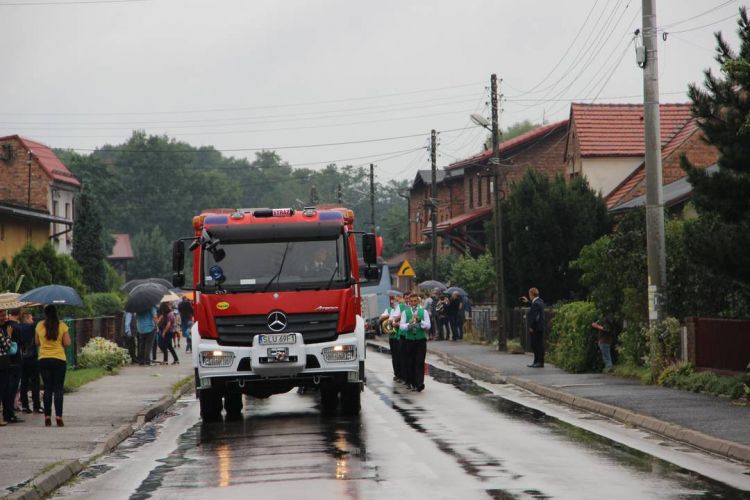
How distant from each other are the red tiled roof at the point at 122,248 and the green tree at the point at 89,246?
45898mm

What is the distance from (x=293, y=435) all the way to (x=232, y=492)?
5.13 metres

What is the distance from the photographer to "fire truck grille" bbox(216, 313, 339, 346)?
18.6 meters

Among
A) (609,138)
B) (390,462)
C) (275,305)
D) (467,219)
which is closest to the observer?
(390,462)

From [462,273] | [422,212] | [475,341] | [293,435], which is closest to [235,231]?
[293,435]

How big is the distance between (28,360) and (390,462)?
8.60 meters

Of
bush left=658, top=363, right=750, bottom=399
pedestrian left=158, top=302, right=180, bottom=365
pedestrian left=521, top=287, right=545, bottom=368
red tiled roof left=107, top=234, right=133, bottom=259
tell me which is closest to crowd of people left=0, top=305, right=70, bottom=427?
bush left=658, top=363, right=750, bottom=399

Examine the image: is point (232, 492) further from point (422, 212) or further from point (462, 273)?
point (422, 212)

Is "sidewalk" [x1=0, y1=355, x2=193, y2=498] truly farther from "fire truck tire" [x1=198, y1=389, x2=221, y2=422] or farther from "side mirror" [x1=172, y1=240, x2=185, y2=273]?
"side mirror" [x1=172, y1=240, x2=185, y2=273]

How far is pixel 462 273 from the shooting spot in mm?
56125

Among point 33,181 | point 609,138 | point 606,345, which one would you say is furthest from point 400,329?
point 33,181

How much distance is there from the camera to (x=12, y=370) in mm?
18844

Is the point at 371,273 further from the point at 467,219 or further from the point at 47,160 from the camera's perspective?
the point at 47,160

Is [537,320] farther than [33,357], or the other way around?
[537,320]

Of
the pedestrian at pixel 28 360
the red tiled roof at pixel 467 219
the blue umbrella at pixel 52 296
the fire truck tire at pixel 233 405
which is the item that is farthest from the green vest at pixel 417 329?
the red tiled roof at pixel 467 219
